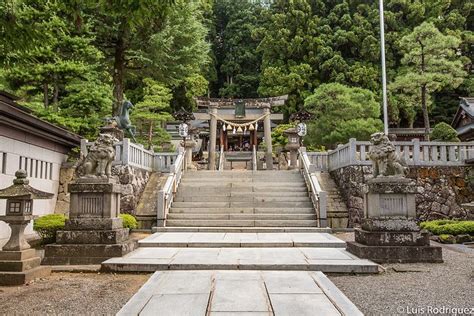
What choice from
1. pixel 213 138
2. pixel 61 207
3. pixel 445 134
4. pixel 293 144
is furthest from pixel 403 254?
pixel 213 138

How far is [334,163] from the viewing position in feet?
50.1

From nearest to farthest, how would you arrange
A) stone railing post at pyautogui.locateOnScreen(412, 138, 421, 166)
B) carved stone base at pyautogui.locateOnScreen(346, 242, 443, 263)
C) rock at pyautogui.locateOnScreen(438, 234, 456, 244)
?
carved stone base at pyautogui.locateOnScreen(346, 242, 443, 263), rock at pyautogui.locateOnScreen(438, 234, 456, 244), stone railing post at pyautogui.locateOnScreen(412, 138, 421, 166)

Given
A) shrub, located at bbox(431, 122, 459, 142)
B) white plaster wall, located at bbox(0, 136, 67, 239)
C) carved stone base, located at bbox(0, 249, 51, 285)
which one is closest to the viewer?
carved stone base, located at bbox(0, 249, 51, 285)

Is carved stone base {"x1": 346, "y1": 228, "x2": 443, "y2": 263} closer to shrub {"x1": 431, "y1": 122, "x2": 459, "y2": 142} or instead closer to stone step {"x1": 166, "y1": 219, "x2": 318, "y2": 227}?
stone step {"x1": 166, "y1": 219, "x2": 318, "y2": 227}

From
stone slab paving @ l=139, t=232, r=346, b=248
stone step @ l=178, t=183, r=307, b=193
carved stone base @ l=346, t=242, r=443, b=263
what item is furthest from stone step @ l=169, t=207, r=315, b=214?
carved stone base @ l=346, t=242, r=443, b=263

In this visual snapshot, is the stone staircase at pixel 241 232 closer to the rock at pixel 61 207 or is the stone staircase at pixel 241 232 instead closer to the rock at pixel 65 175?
the rock at pixel 61 207

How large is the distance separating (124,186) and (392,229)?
8.95 metres

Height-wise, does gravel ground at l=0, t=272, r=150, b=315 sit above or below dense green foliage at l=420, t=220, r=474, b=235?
below

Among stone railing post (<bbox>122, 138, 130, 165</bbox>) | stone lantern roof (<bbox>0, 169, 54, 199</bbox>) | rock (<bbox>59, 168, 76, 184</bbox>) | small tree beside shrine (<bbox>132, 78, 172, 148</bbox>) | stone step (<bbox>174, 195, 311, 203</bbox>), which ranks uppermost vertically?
small tree beside shrine (<bbox>132, 78, 172, 148</bbox>)

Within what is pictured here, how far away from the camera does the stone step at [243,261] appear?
665 centimetres

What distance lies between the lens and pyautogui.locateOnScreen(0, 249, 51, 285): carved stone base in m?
5.65

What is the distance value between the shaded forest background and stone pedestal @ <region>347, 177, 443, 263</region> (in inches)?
218

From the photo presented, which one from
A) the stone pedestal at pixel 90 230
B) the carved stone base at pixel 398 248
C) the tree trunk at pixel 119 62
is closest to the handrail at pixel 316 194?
the carved stone base at pixel 398 248

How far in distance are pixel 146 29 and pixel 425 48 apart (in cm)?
1729
